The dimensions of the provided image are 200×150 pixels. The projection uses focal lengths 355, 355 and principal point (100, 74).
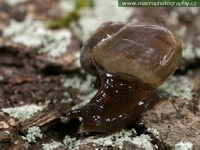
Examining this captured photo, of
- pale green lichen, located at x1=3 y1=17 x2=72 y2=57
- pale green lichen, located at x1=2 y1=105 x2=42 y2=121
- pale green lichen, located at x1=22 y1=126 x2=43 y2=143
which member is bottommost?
pale green lichen, located at x1=22 y1=126 x2=43 y2=143

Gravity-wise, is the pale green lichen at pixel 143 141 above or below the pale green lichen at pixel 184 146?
above

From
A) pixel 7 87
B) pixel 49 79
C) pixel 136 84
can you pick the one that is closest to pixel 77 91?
pixel 49 79

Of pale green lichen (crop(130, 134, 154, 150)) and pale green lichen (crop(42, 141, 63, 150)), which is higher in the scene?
pale green lichen (crop(130, 134, 154, 150))

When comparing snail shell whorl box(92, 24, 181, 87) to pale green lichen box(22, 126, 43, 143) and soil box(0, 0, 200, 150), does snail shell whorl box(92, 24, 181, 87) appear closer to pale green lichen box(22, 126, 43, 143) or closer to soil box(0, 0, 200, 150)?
soil box(0, 0, 200, 150)

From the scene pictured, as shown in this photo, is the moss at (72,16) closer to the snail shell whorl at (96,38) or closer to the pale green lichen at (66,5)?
the pale green lichen at (66,5)

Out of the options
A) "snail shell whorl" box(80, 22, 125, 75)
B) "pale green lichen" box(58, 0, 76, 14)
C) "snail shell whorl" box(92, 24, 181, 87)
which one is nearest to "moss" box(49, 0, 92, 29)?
"pale green lichen" box(58, 0, 76, 14)

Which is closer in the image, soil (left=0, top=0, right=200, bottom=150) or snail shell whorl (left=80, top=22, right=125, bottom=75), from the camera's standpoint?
soil (left=0, top=0, right=200, bottom=150)

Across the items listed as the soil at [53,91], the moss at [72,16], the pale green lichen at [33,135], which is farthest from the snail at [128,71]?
the moss at [72,16]
